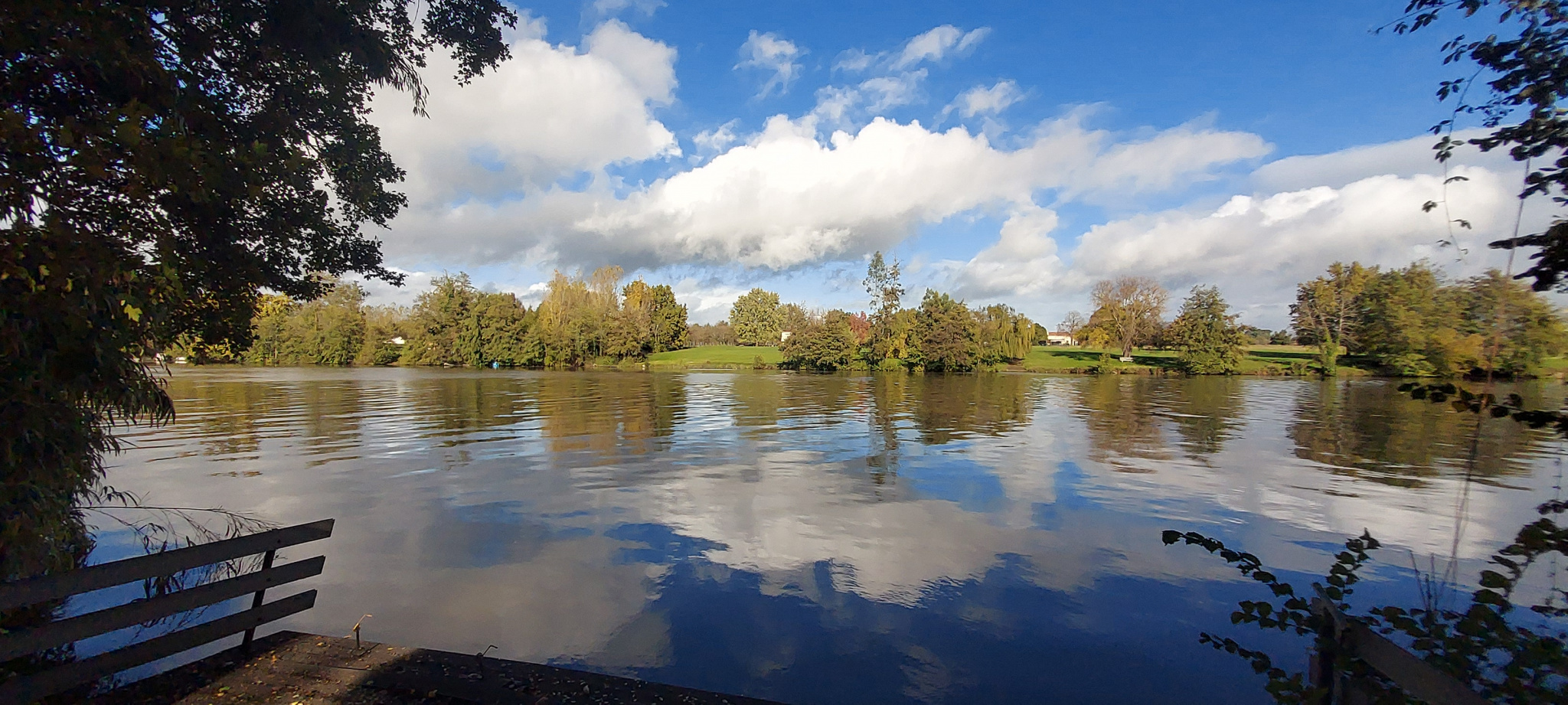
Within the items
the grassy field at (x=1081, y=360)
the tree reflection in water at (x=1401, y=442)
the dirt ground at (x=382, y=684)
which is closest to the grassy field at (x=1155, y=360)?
the grassy field at (x=1081, y=360)

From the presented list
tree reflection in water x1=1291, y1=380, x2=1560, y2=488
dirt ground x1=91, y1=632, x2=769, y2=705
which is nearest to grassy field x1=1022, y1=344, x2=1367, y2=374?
tree reflection in water x1=1291, y1=380, x2=1560, y2=488

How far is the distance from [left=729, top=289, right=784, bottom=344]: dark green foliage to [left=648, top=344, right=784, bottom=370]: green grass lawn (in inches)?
2124

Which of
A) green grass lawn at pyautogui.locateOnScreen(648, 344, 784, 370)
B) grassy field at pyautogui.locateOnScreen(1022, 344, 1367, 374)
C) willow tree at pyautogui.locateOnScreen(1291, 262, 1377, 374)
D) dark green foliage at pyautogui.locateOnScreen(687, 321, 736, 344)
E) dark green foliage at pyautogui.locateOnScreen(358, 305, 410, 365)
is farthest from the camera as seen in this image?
dark green foliage at pyautogui.locateOnScreen(687, 321, 736, 344)

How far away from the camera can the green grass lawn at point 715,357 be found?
84750 mm

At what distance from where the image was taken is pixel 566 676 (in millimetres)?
4918

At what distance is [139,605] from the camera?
181 inches

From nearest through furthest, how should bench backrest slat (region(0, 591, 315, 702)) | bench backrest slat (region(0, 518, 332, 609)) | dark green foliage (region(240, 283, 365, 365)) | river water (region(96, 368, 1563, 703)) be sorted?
bench backrest slat (region(0, 518, 332, 609)) < bench backrest slat (region(0, 591, 315, 702)) < river water (region(96, 368, 1563, 703)) < dark green foliage (region(240, 283, 365, 365))

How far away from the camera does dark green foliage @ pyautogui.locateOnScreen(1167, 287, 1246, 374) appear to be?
219 feet

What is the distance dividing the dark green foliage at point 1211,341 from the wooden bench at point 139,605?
7686 centimetres

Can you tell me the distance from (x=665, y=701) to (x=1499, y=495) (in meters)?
17.2

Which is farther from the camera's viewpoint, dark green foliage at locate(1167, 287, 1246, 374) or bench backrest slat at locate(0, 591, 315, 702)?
dark green foliage at locate(1167, 287, 1246, 374)

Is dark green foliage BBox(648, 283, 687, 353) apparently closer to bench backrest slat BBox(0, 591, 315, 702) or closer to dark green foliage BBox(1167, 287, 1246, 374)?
dark green foliage BBox(1167, 287, 1246, 374)

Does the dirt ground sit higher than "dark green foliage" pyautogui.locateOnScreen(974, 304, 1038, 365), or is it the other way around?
"dark green foliage" pyautogui.locateOnScreen(974, 304, 1038, 365)

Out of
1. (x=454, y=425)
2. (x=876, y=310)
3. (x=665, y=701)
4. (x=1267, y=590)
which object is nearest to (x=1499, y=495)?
(x=1267, y=590)
